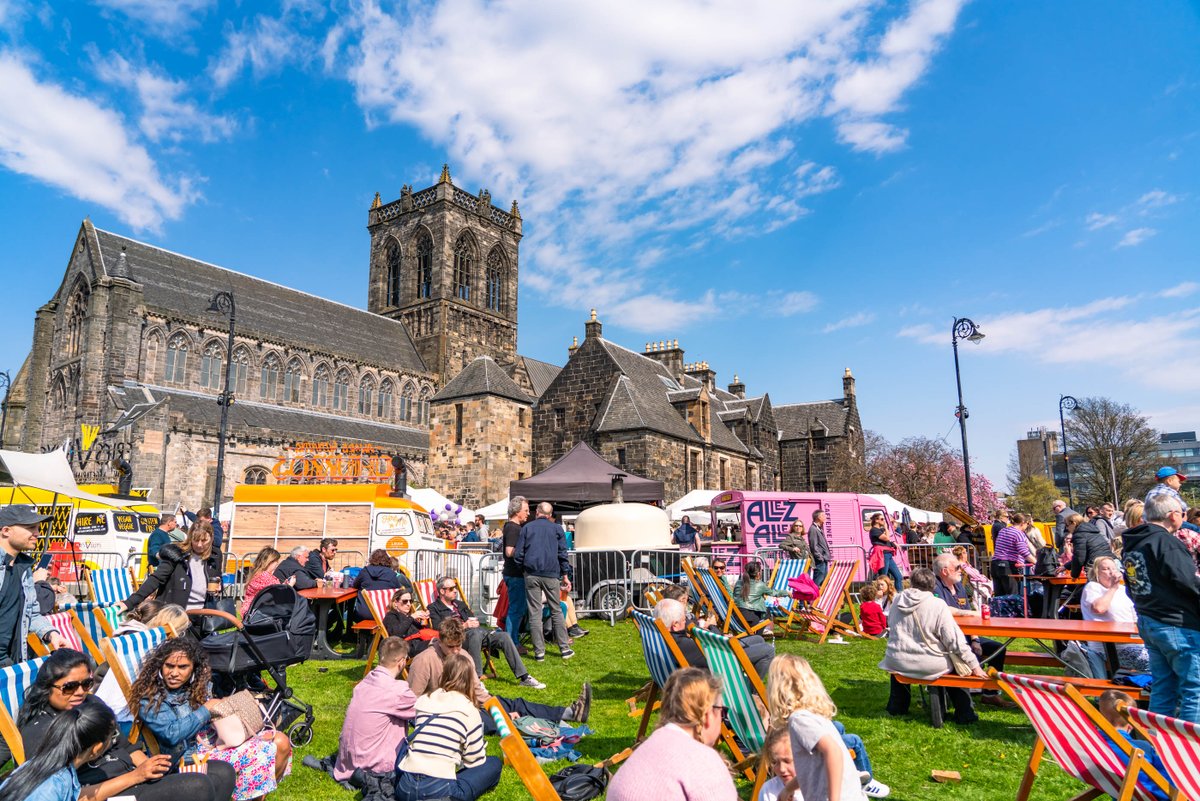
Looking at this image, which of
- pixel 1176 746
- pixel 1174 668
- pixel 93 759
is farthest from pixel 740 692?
pixel 93 759

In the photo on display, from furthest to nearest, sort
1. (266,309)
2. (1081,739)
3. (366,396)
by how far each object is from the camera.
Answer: (366,396)
(266,309)
(1081,739)

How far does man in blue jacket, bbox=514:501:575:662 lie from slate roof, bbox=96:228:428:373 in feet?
117

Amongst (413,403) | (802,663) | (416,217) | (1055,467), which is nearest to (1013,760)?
(802,663)

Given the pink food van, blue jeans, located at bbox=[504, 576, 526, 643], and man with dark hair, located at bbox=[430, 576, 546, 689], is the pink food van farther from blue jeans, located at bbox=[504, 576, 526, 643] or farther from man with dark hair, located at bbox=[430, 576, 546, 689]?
man with dark hair, located at bbox=[430, 576, 546, 689]

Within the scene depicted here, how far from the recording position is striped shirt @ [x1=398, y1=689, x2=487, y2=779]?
4621 mm

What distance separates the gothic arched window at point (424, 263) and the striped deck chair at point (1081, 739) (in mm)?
53416

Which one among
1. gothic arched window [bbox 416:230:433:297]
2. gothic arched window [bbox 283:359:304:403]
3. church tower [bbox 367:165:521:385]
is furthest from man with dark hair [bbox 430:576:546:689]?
gothic arched window [bbox 416:230:433:297]

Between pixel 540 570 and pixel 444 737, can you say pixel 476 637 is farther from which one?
pixel 444 737

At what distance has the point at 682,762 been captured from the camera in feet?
10.0

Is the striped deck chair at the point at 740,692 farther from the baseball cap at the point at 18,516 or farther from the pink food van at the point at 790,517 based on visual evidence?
the pink food van at the point at 790,517

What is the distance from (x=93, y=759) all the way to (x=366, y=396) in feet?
148

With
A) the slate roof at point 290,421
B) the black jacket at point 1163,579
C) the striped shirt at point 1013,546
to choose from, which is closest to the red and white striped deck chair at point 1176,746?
the black jacket at point 1163,579

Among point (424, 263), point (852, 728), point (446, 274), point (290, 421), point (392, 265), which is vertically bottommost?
point (852, 728)

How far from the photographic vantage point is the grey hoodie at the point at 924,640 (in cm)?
605
